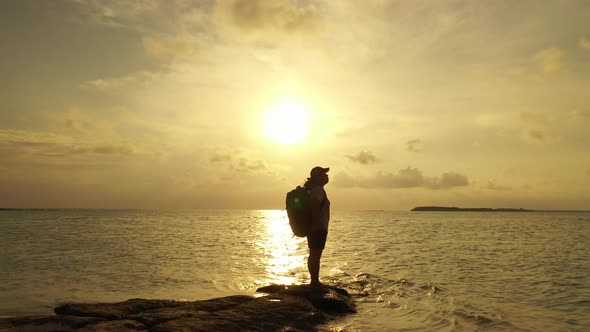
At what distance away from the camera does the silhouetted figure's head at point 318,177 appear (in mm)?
11305

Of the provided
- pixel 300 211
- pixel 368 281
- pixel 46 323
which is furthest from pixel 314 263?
pixel 46 323

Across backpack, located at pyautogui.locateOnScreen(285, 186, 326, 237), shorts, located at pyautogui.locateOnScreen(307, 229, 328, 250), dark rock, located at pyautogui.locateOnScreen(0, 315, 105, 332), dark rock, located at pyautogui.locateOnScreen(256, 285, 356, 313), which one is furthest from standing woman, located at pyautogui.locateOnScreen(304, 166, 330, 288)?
dark rock, located at pyautogui.locateOnScreen(0, 315, 105, 332)

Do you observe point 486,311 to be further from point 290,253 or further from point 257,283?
point 290,253

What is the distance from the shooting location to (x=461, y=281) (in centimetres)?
1594

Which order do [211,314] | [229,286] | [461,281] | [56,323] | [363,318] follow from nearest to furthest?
[56,323]
[211,314]
[363,318]
[229,286]
[461,281]

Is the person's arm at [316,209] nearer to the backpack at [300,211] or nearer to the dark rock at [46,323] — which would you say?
the backpack at [300,211]

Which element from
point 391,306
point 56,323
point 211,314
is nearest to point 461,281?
point 391,306

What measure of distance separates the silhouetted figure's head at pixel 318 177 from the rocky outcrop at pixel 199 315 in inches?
114

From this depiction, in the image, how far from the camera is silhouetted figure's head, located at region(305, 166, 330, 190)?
1130cm

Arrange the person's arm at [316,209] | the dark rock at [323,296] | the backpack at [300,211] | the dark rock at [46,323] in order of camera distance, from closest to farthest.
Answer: the dark rock at [46,323], the dark rock at [323,296], the person's arm at [316,209], the backpack at [300,211]

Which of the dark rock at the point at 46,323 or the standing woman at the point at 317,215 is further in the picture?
the standing woman at the point at 317,215

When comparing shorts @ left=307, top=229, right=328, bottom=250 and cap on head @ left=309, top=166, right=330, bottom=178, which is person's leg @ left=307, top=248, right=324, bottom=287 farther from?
cap on head @ left=309, top=166, right=330, bottom=178

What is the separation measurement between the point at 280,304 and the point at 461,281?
31.6 ft

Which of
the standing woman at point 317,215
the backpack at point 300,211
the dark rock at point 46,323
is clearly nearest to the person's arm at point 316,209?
the standing woman at point 317,215
